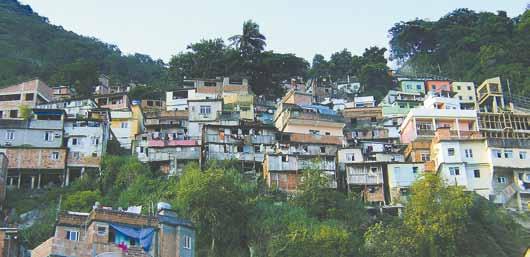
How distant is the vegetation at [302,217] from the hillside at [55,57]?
2814 centimetres

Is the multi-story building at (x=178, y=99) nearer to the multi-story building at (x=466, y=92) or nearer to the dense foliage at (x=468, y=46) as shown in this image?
the multi-story building at (x=466, y=92)

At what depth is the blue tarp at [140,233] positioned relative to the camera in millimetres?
30219

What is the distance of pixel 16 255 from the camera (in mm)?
30438

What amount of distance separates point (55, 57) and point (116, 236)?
63.8m

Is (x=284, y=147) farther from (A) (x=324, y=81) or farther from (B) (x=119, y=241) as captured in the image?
(A) (x=324, y=81)

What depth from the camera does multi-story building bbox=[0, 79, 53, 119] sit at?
60.6 metres

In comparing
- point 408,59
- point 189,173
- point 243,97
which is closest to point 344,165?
point 189,173

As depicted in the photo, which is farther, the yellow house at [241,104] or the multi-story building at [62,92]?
the multi-story building at [62,92]

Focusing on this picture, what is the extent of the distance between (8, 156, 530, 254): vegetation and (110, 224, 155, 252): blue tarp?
7.27 meters

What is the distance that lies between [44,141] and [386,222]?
2375cm

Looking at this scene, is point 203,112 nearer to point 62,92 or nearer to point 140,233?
point 62,92

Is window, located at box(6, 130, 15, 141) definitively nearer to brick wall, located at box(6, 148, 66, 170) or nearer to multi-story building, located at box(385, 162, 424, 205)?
brick wall, located at box(6, 148, 66, 170)

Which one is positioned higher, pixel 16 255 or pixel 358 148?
pixel 358 148

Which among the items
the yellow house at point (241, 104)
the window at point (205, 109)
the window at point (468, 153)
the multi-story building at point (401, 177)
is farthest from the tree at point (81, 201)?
the window at point (468, 153)
